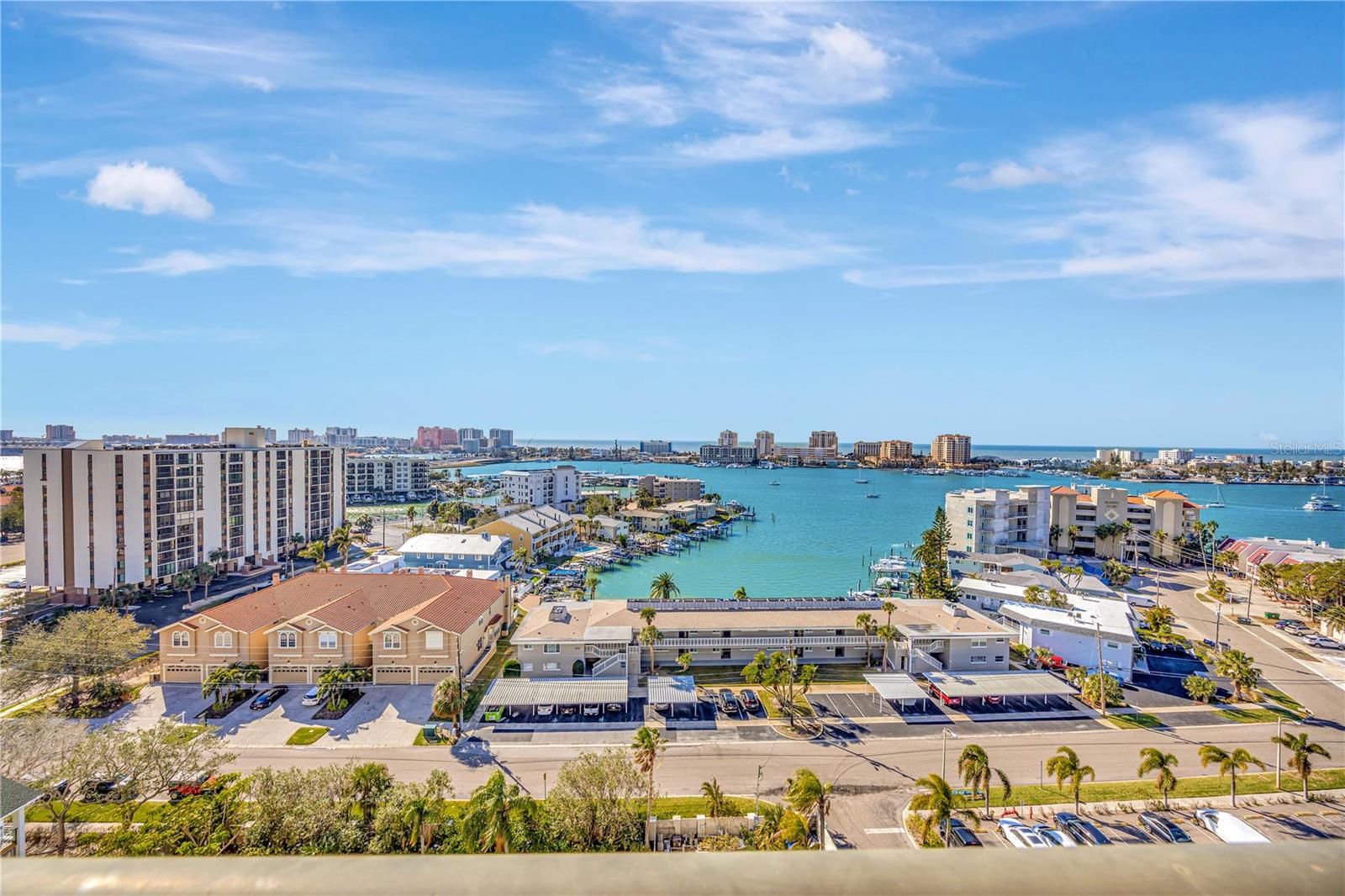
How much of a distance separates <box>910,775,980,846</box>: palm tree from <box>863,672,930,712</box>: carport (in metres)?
4.79

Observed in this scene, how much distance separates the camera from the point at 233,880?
3.84ft

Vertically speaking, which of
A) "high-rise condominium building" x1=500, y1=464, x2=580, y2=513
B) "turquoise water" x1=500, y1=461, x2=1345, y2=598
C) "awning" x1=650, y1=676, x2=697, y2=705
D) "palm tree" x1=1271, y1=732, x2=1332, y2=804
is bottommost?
"turquoise water" x1=500, y1=461, x2=1345, y2=598

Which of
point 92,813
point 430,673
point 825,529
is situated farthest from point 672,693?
point 825,529

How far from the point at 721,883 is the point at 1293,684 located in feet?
87.3

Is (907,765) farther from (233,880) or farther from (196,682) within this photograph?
(196,682)

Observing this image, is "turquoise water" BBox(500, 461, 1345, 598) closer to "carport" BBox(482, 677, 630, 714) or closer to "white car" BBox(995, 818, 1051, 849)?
"carport" BBox(482, 677, 630, 714)

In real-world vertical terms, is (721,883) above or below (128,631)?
above

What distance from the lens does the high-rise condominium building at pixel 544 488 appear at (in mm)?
58562

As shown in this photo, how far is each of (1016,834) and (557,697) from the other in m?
10.3

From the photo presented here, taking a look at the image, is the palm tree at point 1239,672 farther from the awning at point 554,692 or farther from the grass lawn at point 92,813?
the grass lawn at point 92,813

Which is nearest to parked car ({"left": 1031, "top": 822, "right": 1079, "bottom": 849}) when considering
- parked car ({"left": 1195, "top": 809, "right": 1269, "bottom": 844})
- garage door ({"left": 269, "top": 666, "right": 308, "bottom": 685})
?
parked car ({"left": 1195, "top": 809, "right": 1269, "bottom": 844})

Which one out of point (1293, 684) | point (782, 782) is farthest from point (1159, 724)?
point (782, 782)

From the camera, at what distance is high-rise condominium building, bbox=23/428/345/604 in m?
26.7

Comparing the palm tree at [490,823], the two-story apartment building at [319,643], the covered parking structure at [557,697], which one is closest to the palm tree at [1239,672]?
the covered parking structure at [557,697]
